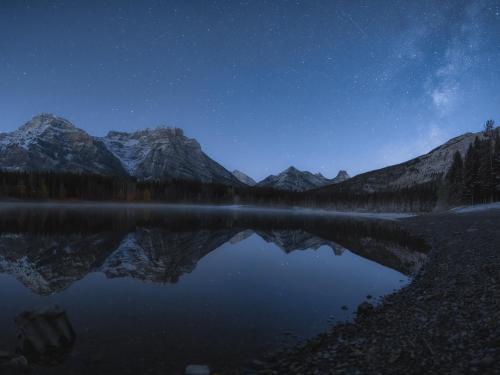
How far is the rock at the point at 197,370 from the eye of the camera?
8727 mm

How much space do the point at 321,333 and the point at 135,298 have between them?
957 cm

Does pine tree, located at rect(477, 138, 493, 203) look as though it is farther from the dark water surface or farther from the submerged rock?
the submerged rock

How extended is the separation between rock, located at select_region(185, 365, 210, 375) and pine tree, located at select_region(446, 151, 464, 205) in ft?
346

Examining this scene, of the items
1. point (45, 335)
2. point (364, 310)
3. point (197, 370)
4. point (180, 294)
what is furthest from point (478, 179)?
point (45, 335)

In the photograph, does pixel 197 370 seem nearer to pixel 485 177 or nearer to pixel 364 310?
pixel 364 310

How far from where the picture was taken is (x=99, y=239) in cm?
3681

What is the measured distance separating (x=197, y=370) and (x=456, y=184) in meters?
113

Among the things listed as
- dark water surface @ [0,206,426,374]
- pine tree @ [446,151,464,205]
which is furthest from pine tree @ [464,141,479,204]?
dark water surface @ [0,206,426,374]

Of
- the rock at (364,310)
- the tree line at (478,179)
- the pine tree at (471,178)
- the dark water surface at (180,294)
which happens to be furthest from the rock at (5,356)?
the pine tree at (471,178)

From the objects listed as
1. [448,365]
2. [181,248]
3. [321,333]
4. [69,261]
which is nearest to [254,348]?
[321,333]

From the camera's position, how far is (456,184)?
3932 inches

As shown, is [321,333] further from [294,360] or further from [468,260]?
[468,260]

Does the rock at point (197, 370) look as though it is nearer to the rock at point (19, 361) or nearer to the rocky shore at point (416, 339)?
the rocky shore at point (416, 339)

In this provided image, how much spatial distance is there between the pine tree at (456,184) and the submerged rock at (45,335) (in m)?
107
